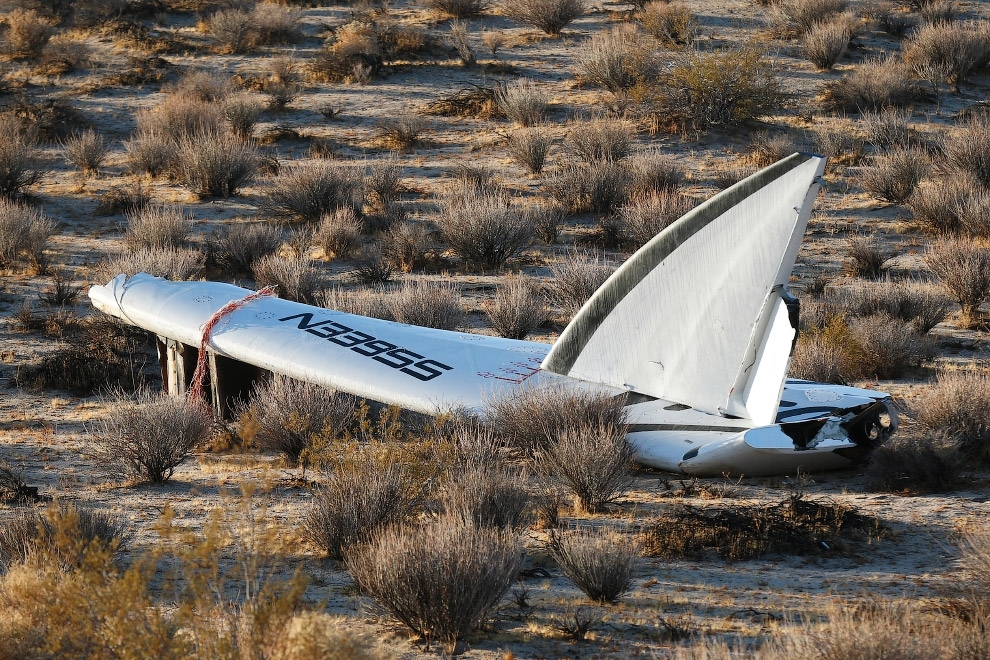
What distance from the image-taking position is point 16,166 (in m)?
19.4

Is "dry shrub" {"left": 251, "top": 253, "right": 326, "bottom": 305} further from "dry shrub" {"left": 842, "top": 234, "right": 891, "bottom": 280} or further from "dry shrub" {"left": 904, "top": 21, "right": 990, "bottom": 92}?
"dry shrub" {"left": 904, "top": 21, "right": 990, "bottom": 92}

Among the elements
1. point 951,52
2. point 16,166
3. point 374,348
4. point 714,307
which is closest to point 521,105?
point 16,166

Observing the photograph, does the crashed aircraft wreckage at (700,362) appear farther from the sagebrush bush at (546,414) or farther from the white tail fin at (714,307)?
the sagebrush bush at (546,414)

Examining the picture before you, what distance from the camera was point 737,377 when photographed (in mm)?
8023

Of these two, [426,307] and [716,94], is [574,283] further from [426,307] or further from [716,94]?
[716,94]

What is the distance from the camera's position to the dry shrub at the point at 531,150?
2003 cm

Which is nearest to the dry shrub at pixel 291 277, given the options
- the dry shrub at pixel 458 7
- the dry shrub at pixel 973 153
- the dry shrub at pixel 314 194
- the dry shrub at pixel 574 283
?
the dry shrub at pixel 314 194

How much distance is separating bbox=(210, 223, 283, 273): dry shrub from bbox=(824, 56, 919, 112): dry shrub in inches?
493

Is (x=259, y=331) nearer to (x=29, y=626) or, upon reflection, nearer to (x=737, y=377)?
(x=737, y=377)

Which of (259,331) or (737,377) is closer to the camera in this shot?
(737,377)

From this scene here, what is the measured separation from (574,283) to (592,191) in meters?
4.57

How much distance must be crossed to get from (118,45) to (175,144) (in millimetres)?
7909

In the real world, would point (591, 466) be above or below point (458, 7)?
below

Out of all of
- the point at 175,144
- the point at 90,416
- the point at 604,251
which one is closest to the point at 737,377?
the point at 90,416
